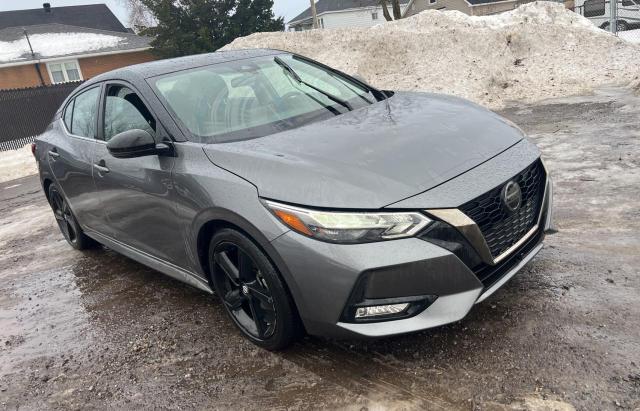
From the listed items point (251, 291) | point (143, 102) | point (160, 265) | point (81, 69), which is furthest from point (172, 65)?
point (81, 69)

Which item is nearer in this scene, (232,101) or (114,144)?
(114,144)

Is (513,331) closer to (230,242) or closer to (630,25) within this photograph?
(230,242)

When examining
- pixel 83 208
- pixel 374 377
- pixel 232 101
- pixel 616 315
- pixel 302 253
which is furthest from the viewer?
pixel 83 208

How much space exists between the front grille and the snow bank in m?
11.6

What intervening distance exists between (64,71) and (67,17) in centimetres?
1280

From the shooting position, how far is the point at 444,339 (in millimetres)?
3000

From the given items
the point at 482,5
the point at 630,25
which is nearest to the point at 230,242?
the point at 630,25

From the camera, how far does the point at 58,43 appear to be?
33.3 meters

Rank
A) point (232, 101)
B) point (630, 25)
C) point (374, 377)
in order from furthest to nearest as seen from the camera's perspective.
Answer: point (630, 25) → point (232, 101) → point (374, 377)

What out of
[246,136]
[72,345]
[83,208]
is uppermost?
[246,136]

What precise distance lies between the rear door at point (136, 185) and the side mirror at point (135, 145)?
0.29ft

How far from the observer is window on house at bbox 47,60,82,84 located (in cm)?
3192

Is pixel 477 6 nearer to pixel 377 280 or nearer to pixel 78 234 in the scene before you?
→ pixel 78 234

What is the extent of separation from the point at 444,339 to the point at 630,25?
18.9m
